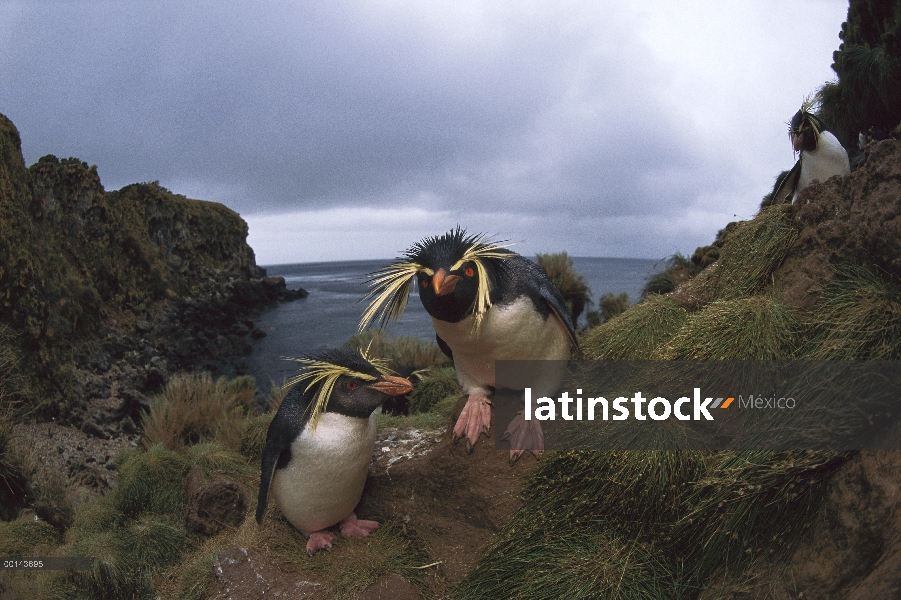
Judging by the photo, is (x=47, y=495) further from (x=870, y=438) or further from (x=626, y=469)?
(x=870, y=438)

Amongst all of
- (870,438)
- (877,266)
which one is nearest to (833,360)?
(870,438)

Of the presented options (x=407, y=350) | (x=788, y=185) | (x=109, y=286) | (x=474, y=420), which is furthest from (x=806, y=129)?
(x=109, y=286)

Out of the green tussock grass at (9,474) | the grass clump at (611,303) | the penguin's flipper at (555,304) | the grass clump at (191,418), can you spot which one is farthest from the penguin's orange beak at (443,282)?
the grass clump at (611,303)

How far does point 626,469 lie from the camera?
311cm

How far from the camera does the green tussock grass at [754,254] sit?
4141mm

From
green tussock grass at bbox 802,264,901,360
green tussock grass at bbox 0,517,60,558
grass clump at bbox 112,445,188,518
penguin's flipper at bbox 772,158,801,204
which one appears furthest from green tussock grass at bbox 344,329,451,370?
green tussock grass at bbox 802,264,901,360

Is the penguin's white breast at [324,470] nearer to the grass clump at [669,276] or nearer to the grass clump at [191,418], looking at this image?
the grass clump at [191,418]

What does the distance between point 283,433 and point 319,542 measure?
785mm

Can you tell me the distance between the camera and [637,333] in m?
4.23

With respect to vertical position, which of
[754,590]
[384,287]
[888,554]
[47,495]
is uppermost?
[384,287]

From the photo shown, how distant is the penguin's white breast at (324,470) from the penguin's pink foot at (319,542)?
8cm

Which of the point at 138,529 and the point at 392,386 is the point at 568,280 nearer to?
the point at 138,529

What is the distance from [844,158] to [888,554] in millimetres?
3967

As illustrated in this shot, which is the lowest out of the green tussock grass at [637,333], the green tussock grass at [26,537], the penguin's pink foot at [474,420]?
the green tussock grass at [26,537]
